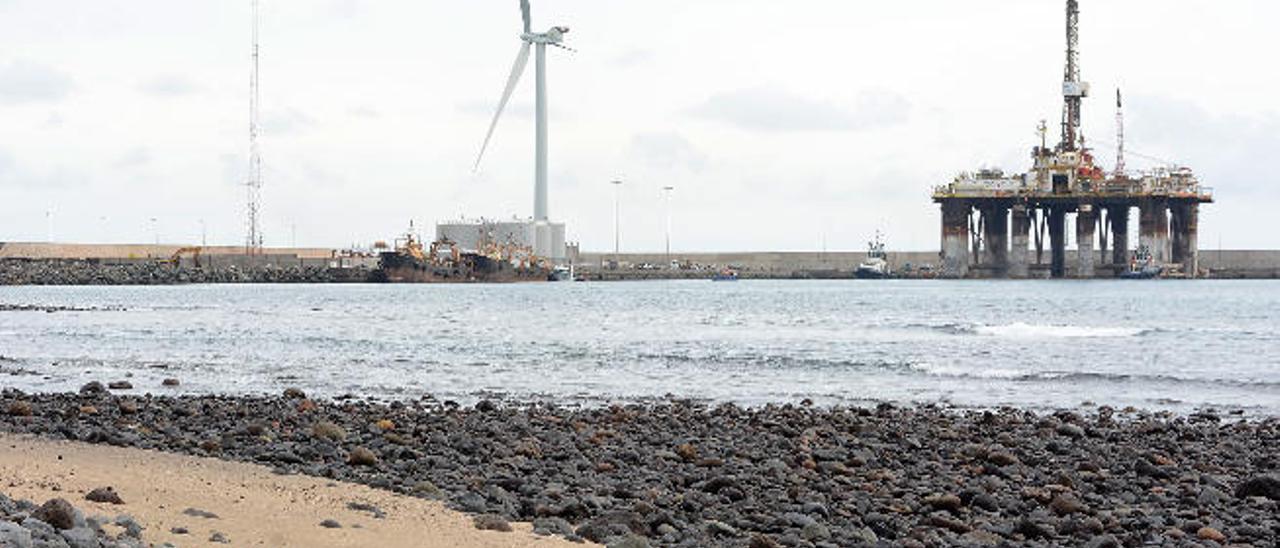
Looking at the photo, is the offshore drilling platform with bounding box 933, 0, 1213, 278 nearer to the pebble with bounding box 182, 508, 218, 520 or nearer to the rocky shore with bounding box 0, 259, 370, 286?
the rocky shore with bounding box 0, 259, 370, 286

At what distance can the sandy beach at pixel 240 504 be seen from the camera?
12.6 metres

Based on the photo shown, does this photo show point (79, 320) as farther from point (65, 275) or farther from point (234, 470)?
point (65, 275)

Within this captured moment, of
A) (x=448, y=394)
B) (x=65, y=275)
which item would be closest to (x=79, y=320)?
(x=448, y=394)

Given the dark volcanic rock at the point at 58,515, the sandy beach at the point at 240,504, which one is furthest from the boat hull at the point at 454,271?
the dark volcanic rock at the point at 58,515

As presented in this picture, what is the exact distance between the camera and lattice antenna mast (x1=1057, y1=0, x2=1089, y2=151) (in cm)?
17712

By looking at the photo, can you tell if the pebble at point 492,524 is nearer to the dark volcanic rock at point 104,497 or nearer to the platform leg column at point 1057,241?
the dark volcanic rock at point 104,497

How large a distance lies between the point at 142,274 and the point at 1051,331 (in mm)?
117021

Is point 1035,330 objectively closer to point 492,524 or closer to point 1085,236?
point 492,524

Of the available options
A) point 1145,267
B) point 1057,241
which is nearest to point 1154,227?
point 1145,267

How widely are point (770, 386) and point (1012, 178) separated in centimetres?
14203

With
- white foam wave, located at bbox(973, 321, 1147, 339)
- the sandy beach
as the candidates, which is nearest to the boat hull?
white foam wave, located at bbox(973, 321, 1147, 339)

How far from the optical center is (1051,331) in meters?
63.8

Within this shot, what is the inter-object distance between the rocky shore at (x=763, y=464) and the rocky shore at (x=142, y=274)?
13200 cm

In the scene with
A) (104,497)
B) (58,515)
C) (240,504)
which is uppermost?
(58,515)
